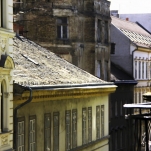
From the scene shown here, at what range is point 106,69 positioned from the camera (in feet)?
158

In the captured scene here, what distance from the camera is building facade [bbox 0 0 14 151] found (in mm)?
21297

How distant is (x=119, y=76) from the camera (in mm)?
54906

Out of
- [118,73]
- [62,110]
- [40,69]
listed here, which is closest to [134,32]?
[118,73]

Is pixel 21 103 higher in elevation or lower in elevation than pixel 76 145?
higher

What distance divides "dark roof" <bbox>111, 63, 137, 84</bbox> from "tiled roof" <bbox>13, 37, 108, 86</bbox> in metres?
19.1

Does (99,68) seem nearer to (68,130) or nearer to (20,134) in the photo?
(68,130)

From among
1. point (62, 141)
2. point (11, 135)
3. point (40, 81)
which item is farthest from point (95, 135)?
point (11, 135)

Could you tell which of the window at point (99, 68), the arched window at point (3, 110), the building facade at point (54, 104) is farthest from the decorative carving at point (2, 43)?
the window at point (99, 68)

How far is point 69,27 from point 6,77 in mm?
22963

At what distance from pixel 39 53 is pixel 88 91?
101 inches

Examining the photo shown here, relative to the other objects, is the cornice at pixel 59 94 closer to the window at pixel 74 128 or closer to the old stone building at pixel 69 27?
the window at pixel 74 128

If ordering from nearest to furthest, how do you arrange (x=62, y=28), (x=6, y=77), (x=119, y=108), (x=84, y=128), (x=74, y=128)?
(x=6, y=77) → (x=74, y=128) → (x=84, y=128) → (x=62, y=28) → (x=119, y=108)

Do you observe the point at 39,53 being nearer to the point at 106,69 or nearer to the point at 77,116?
the point at 77,116

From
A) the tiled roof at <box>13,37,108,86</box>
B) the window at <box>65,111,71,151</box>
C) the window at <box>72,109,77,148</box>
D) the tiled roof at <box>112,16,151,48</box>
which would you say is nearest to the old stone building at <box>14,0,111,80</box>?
the tiled roof at <box>13,37,108,86</box>
